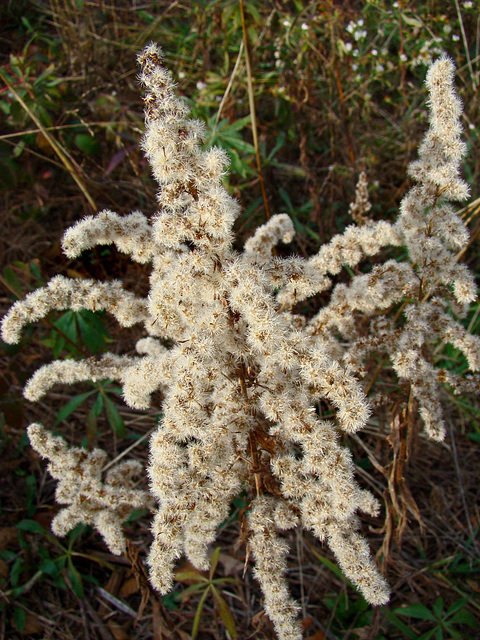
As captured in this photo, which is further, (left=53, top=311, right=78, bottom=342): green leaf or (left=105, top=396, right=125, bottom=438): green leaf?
(left=53, top=311, right=78, bottom=342): green leaf

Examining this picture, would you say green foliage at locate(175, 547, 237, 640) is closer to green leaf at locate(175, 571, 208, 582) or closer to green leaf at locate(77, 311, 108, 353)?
green leaf at locate(175, 571, 208, 582)

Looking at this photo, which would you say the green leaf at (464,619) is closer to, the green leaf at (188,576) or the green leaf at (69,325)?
the green leaf at (188,576)

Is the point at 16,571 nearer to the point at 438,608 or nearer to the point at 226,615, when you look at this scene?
the point at 226,615

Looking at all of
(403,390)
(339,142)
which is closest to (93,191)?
(339,142)

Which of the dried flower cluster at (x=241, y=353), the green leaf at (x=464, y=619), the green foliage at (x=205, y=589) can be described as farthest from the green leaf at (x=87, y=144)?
the green leaf at (x=464, y=619)

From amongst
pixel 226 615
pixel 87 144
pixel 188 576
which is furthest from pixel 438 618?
pixel 87 144

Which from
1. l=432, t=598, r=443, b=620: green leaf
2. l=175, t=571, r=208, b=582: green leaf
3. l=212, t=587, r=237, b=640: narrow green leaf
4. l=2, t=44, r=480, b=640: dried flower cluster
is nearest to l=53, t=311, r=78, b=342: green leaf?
l=2, t=44, r=480, b=640: dried flower cluster
